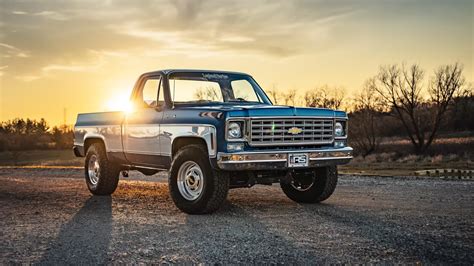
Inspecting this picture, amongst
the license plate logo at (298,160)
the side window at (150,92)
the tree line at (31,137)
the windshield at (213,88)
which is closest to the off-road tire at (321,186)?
the license plate logo at (298,160)

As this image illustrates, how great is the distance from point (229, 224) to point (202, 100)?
8.96 feet

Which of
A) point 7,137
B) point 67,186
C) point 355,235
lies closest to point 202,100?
point 355,235

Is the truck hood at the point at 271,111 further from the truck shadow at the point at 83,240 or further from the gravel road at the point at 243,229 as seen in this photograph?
the truck shadow at the point at 83,240

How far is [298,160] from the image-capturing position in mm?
8195

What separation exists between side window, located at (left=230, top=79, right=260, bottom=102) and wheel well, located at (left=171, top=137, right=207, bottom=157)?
170cm

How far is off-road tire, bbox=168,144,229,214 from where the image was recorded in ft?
26.1

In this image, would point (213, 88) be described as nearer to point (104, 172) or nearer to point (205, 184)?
point (205, 184)

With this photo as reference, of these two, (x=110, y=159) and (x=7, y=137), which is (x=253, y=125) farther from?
(x=7, y=137)

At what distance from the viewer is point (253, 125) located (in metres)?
7.88

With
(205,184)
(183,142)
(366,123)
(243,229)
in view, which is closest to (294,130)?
(205,184)

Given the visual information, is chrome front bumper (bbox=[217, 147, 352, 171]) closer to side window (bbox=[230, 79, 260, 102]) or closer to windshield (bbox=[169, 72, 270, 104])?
windshield (bbox=[169, 72, 270, 104])

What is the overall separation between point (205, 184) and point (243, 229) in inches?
47.6

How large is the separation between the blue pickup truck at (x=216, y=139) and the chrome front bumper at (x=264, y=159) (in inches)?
0.5

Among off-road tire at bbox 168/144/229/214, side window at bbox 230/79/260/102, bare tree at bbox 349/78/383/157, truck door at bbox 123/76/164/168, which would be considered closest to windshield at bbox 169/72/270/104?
side window at bbox 230/79/260/102
